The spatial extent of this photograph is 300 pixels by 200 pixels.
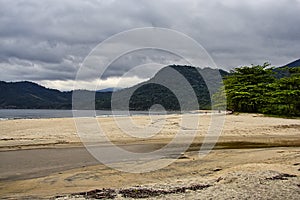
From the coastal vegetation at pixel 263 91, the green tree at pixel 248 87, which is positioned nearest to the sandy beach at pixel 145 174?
the coastal vegetation at pixel 263 91

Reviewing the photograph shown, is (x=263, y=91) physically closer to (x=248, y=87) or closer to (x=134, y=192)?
(x=248, y=87)

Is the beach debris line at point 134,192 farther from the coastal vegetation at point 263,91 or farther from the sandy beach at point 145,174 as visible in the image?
the coastal vegetation at point 263,91

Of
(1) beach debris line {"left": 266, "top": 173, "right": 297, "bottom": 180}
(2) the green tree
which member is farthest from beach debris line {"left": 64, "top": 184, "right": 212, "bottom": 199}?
(2) the green tree

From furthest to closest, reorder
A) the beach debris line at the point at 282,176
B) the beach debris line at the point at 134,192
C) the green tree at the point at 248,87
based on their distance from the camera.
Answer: the green tree at the point at 248,87 < the beach debris line at the point at 282,176 < the beach debris line at the point at 134,192

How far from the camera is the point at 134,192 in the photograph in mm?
9227

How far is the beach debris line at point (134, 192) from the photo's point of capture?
352 inches

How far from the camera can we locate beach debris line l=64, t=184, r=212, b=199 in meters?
8.93

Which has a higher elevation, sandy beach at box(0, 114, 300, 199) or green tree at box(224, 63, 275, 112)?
green tree at box(224, 63, 275, 112)

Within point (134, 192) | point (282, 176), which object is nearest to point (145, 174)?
point (134, 192)

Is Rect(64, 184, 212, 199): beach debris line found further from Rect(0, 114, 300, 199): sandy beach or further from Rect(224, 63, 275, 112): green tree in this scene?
Rect(224, 63, 275, 112): green tree

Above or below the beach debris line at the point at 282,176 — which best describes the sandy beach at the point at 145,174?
below

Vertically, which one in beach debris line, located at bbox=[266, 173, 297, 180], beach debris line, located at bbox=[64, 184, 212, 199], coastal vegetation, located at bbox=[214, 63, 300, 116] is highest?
coastal vegetation, located at bbox=[214, 63, 300, 116]

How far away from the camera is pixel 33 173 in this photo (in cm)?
1291

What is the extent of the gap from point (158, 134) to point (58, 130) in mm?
7717
